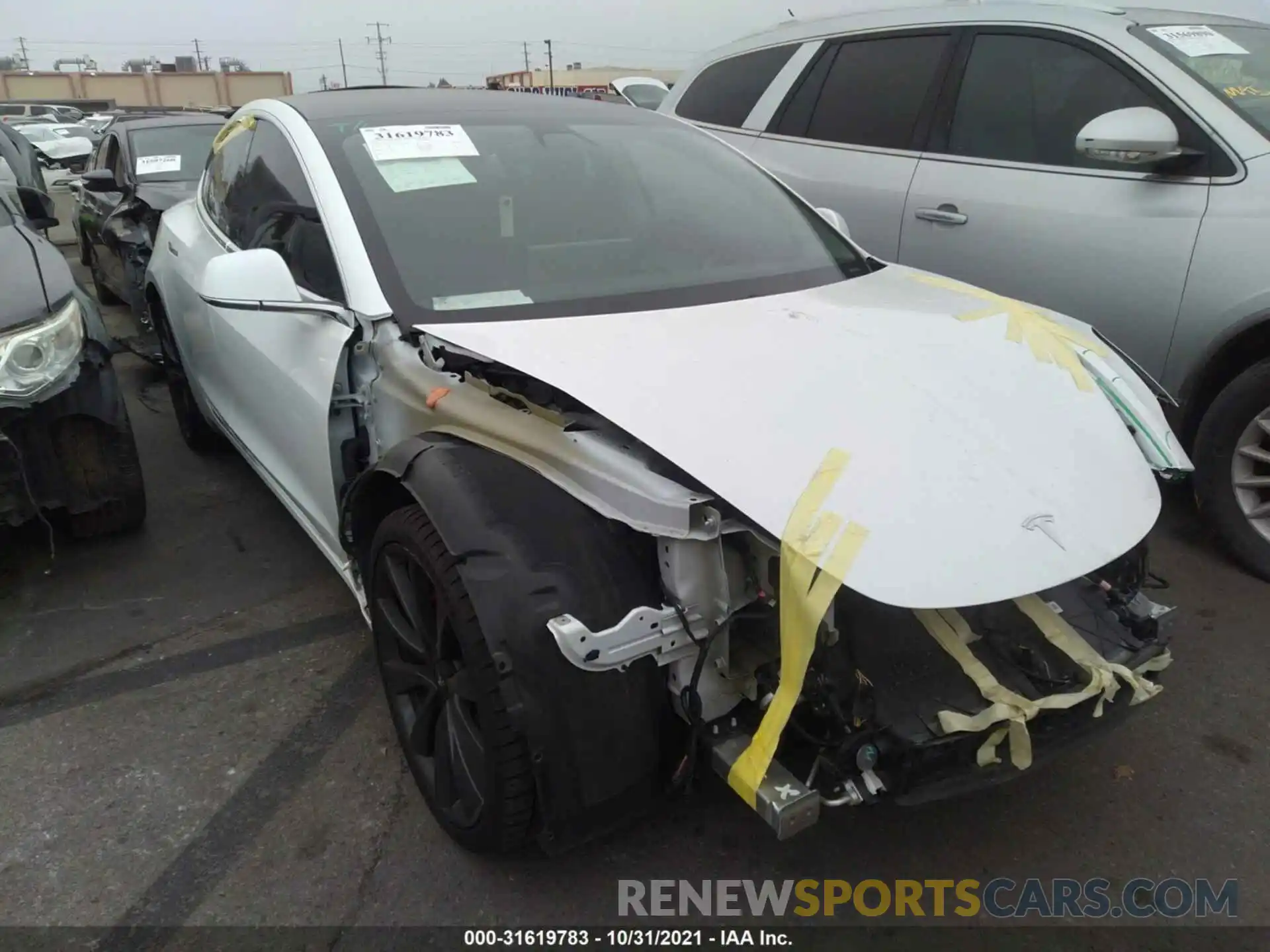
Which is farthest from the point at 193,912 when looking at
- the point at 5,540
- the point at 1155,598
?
the point at 1155,598

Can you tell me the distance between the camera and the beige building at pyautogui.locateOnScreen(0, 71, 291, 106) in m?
61.7

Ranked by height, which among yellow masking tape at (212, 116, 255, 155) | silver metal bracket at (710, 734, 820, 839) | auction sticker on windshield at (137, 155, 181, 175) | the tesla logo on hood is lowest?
silver metal bracket at (710, 734, 820, 839)

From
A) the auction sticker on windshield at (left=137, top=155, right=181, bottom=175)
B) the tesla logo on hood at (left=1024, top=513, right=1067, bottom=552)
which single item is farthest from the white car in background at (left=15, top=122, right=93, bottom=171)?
the tesla logo on hood at (left=1024, top=513, right=1067, bottom=552)

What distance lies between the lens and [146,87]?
64500 millimetres

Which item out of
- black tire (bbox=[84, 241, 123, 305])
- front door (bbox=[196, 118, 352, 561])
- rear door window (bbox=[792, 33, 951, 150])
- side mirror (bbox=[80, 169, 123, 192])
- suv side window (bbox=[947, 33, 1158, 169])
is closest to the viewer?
front door (bbox=[196, 118, 352, 561])

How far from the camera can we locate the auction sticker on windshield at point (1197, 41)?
11.4 feet

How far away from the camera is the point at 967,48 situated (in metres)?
4.02

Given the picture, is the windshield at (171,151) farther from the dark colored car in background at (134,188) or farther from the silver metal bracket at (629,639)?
the silver metal bracket at (629,639)

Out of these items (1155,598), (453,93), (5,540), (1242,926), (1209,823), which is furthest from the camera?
(5,540)

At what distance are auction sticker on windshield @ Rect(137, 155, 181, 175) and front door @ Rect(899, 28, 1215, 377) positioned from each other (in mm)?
5584

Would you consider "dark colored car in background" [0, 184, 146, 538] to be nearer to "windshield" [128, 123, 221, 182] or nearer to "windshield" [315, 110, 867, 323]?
"windshield" [315, 110, 867, 323]

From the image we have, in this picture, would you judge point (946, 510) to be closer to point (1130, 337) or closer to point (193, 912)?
point (193, 912)

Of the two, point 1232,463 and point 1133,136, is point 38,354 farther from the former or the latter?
point 1232,463

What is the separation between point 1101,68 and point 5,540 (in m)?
4.76
